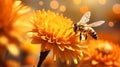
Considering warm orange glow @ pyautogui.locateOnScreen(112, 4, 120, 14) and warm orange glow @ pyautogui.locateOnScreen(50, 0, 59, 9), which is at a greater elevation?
warm orange glow @ pyautogui.locateOnScreen(50, 0, 59, 9)

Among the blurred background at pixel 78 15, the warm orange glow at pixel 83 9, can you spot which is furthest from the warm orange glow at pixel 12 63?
the warm orange glow at pixel 83 9

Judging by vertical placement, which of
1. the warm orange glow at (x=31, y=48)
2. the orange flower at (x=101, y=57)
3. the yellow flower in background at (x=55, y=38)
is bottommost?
the orange flower at (x=101, y=57)

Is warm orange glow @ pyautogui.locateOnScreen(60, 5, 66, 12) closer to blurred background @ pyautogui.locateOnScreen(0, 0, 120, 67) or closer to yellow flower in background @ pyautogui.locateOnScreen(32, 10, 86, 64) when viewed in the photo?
blurred background @ pyautogui.locateOnScreen(0, 0, 120, 67)

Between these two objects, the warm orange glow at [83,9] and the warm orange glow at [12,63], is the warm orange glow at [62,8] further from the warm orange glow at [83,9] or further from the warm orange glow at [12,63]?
the warm orange glow at [12,63]

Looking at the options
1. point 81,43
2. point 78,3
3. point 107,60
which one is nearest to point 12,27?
point 81,43

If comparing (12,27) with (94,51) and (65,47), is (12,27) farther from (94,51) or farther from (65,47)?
(94,51)

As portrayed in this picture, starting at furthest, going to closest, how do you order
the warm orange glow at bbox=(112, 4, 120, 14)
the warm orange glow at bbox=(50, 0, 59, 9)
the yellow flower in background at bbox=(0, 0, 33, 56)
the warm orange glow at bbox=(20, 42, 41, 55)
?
the warm orange glow at bbox=(112, 4, 120, 14) → the warm orange glow at bbox=(50, 0, 59, 9) → the warm orange glow at bbox=(20, 42, 41, 55) → the yellow flower in background at bbox=(0, 0, 33, 56)

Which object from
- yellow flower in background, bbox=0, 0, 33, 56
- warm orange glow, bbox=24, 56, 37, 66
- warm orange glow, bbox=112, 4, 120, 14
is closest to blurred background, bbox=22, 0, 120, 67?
warm orange glow, bbox=112, 4, 120, 14
